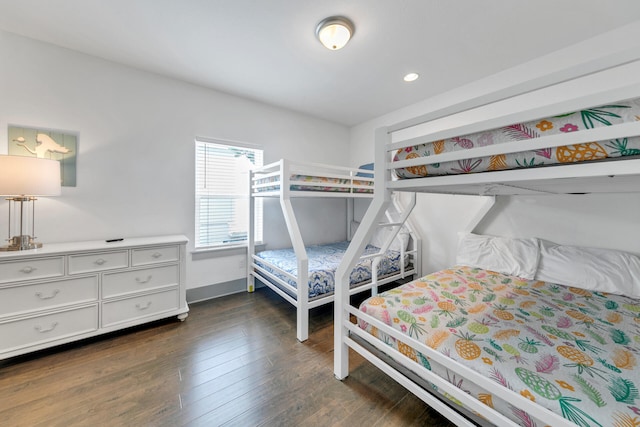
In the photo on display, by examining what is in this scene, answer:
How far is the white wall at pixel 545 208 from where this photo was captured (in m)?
1.83

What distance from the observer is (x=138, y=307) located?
2059mm

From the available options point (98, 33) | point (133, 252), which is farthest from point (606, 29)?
point (133, 252)

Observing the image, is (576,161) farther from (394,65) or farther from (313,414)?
(394,65)

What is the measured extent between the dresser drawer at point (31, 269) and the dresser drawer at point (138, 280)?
0.29 m

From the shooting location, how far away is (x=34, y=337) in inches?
66.5

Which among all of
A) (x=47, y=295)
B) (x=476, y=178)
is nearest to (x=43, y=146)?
(x=47, y=295)

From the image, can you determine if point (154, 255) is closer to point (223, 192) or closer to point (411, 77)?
point (223, 192)

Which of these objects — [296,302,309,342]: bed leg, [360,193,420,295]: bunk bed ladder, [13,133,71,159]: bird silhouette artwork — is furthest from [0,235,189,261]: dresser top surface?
[360,193,420,295]: bunk bed ladder

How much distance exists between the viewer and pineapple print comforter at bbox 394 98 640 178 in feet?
2.30

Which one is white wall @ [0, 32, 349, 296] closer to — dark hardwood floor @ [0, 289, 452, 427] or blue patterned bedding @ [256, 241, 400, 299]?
blue patterned bedding @ [256, 241, 400, 299]

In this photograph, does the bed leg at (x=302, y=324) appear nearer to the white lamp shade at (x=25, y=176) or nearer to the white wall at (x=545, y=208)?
the white wall at (x=545, y=208)

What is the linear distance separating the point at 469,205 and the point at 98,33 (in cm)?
382

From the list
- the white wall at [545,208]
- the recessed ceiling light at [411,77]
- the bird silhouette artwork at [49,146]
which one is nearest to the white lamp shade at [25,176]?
the bird silhouette artwork at [49,146]

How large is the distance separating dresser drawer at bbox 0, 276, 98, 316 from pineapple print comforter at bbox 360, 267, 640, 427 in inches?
85.2
